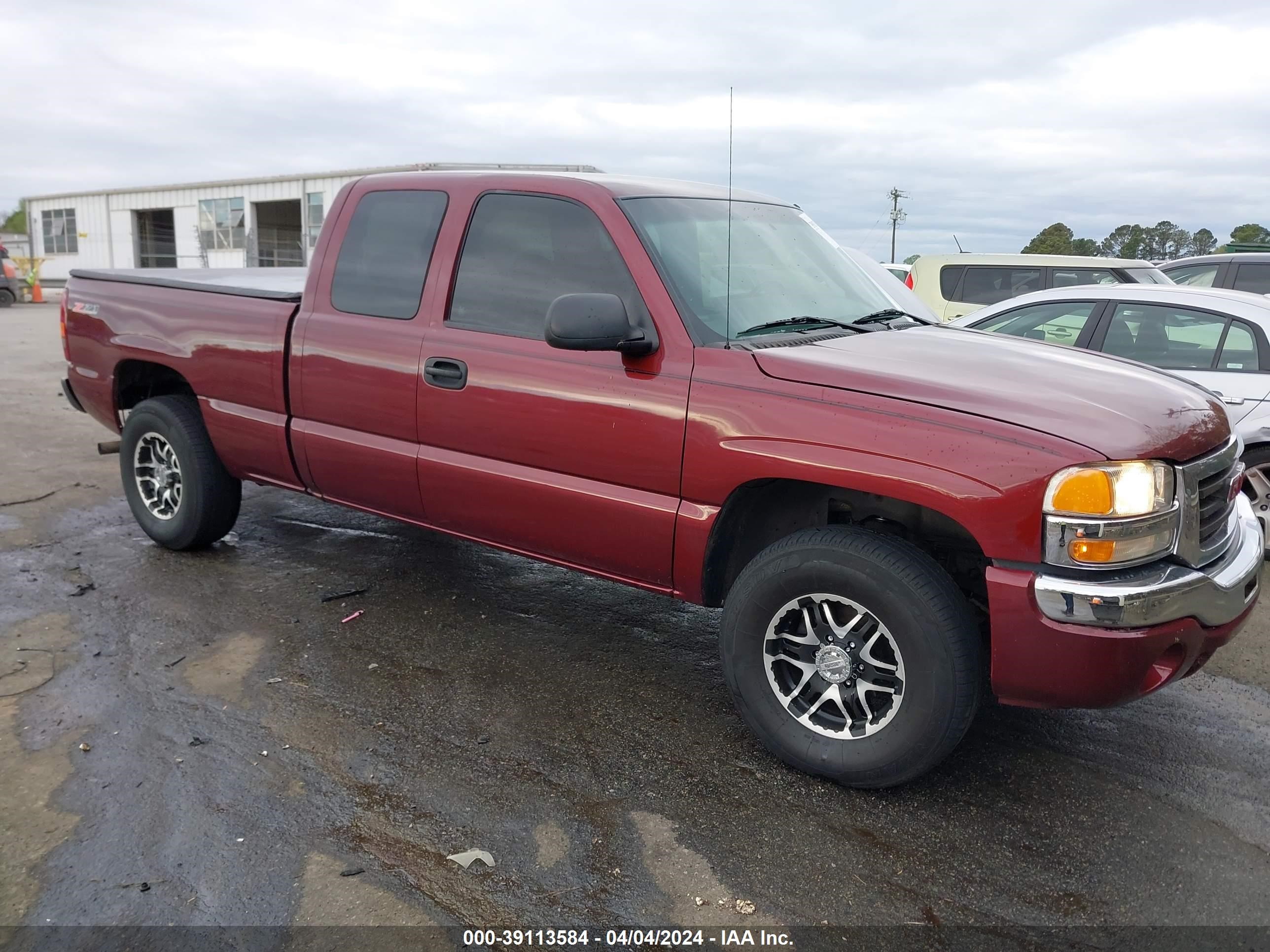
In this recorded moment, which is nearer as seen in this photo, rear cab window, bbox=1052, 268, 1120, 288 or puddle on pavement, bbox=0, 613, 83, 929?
puddle on pavement, bbox=0, 613, 83, 929

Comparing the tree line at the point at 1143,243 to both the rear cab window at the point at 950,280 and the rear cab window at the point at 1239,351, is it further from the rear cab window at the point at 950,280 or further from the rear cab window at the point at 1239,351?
the rear cab window at the point at 1239,351

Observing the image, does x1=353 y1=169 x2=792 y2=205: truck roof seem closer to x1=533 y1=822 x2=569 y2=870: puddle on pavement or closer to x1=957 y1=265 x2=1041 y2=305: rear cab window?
x1=533 y1=822 x2=569 y2=870: puddle on pavement

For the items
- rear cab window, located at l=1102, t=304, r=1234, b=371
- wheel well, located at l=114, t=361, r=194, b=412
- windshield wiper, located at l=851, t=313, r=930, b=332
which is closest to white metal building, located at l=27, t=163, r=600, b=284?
wheel well, located at l=114, t=361, r=194, b=412

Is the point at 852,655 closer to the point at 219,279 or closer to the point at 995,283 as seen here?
the point at 219,279

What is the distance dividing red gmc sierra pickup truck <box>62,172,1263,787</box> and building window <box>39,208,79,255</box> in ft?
128

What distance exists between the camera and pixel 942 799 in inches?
127

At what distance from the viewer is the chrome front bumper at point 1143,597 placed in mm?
2754

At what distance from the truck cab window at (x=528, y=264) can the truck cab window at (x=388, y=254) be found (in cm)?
23

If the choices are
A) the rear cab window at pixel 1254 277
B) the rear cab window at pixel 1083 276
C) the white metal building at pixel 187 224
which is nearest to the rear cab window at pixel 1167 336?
the rear cab window at pixel 1083 276

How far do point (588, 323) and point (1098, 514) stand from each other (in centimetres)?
165

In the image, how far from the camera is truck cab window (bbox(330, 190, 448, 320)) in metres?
4.20

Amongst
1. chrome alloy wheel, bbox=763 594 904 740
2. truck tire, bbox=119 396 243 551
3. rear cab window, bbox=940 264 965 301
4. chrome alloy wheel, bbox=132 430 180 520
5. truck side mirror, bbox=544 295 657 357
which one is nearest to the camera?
chrome alloy wheel, bbox=763 594 904 740

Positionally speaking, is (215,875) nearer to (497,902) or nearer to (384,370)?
(497,902)

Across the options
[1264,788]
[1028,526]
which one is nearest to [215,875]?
[1028,526]
